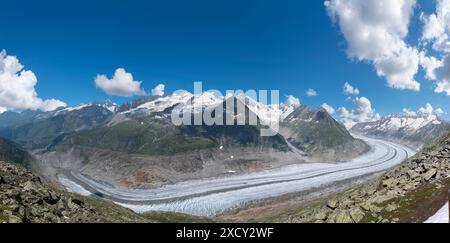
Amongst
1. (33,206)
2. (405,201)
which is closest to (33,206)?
(33,206)

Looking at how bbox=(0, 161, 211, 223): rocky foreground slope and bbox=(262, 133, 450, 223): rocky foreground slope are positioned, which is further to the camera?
bbox=(0, 161, 211, 223): rocky foreground slope

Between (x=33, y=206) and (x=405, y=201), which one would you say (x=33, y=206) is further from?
(x=405, y=201)

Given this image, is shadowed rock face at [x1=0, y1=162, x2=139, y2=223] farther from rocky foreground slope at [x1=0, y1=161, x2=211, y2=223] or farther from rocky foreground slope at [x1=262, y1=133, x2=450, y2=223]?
rocky foreground slope at [x1=262, y1=133, x2=450, y2=223]

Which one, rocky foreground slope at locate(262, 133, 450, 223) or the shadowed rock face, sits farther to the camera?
the shadowed rock face

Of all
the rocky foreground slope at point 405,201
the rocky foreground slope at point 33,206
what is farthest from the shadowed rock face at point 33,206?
the rocky foreground slope at point 405,201

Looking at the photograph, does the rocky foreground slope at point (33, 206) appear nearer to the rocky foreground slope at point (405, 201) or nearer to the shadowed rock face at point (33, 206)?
the shadowed rock face at point (33, 206)

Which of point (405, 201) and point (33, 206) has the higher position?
point (405, 201)

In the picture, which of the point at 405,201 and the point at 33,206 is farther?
the point at 33,206

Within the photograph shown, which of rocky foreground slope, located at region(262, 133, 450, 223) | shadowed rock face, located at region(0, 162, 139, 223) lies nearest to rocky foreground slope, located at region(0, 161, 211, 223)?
shadowed rock face, located at region(0, 162, 139, 223)
